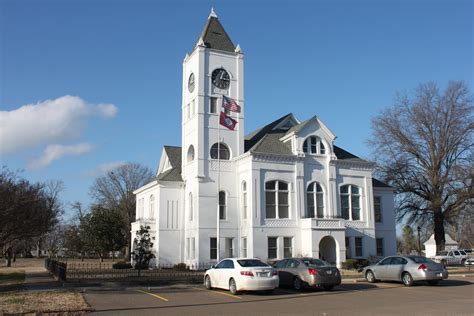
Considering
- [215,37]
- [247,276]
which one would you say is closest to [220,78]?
[215,37]

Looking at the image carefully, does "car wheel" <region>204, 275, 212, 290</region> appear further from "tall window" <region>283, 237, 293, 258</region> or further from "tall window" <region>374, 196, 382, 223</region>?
"tall window" <region>374, 196, 382, 223</region>

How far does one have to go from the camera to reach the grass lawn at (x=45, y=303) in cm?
1490

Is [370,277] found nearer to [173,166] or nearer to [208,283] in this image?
[208,283]

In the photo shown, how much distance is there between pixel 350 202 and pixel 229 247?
11391 millimetres

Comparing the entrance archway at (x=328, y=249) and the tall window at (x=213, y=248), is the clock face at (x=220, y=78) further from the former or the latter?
the entrance archway at (x=328, y=249)

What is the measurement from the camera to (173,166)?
4684 cm

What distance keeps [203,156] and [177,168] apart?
6.08 meters

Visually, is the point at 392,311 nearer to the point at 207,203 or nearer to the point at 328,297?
the point at 328,297

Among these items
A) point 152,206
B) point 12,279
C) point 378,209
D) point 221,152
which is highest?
point 221,152

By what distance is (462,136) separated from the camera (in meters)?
47.5

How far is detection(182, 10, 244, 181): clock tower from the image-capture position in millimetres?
41375

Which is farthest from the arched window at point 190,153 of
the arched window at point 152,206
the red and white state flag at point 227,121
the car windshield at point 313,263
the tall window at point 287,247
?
the car windshield at point 313,263

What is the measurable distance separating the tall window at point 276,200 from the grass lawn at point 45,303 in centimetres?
2116

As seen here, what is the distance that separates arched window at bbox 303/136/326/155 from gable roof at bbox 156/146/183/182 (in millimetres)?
11745
